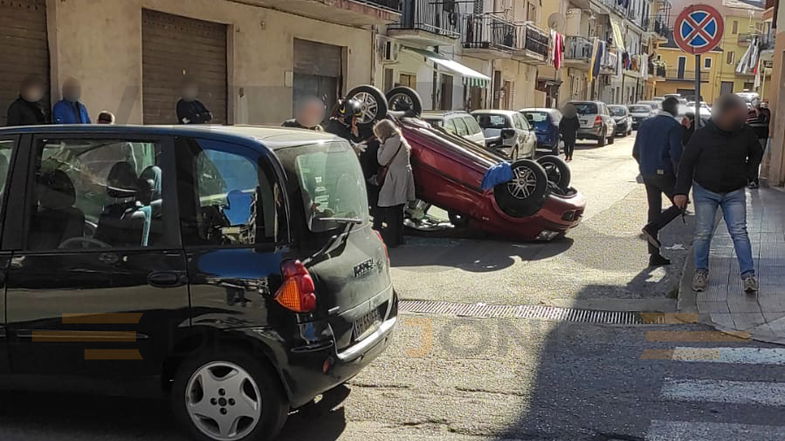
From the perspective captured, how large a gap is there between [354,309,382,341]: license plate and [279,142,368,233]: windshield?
21.2 inches

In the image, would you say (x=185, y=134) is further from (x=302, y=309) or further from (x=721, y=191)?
(x=721, y=191)

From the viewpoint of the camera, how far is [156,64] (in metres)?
12.7

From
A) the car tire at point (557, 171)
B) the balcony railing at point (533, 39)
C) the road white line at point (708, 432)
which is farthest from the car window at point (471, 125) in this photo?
the balcony railing at point (533, 39)

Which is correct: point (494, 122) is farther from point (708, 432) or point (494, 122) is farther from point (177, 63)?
point (708, 432)

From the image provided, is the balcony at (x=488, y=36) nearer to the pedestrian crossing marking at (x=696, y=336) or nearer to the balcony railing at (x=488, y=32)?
the balcony railing at (x=488, y=32)

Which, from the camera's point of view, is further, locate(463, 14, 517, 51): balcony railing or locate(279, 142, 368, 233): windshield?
locate(463, 14, 517, 51): balcony railing

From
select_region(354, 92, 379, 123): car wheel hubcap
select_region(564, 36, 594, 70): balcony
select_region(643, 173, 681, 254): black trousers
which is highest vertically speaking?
select_region(564, 36, 594, 70): balcony

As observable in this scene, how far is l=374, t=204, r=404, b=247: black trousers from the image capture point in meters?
9.67

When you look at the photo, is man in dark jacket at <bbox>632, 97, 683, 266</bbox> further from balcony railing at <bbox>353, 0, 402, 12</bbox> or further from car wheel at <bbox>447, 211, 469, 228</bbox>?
balcony railing at <bbox>353, 0, 402, 12</bbox>

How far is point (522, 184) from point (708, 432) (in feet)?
19.0

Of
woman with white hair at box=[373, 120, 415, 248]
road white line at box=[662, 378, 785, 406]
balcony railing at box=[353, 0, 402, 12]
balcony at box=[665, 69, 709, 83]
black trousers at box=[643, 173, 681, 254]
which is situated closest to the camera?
road white line at box=[662, 378, 785, 406]

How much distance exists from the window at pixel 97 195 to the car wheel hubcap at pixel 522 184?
6248mm

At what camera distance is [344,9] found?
16.1 m

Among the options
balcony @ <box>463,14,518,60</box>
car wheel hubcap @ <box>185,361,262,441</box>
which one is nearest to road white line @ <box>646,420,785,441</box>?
car wheel hubcap @ <box>185,361,262,441</box>
